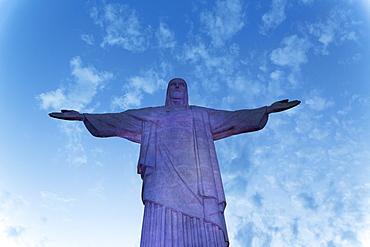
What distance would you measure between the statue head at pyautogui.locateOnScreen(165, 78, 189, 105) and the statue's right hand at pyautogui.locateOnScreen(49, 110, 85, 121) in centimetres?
257

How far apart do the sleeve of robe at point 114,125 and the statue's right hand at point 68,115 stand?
161mm

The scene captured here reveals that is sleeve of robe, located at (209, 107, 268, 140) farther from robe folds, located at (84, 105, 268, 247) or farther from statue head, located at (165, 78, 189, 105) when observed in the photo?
statue head, located at (165, 78, 189, 105)

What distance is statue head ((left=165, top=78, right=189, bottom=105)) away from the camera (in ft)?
40.3

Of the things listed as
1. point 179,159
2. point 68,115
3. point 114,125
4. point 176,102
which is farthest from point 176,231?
point 68,115

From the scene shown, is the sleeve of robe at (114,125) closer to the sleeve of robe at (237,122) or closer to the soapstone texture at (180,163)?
the soapstone texture at (180,163)

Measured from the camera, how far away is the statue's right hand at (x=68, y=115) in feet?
37.2

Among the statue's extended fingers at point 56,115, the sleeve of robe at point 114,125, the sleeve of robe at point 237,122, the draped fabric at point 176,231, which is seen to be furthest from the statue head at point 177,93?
the draped fabric at point 176,231

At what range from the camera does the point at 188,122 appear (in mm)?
11188

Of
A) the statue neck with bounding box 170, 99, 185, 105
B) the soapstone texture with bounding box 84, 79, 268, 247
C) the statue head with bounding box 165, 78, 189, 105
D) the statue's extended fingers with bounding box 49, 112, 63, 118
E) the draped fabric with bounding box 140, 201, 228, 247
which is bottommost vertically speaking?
the draped fabric with bounding box 140, 201, 228, 247

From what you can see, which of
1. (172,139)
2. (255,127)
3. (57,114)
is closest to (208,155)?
→ (172,139)

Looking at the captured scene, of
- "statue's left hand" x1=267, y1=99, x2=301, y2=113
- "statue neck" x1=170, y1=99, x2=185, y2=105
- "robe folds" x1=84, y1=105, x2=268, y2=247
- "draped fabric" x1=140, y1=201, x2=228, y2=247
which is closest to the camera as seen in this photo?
"draped fabric" x1=140, y1=201, x2=228, y2=247

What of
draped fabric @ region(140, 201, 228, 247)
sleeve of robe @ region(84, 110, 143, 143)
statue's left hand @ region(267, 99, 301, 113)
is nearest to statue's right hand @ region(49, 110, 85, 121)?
sleeve of robe @ region(84, 110, 143, 143)

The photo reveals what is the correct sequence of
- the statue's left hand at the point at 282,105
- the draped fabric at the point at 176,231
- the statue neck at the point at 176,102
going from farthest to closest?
the statue neck at the point at 176,102 < the statue's left hand at the point at 282,105 < the draped fabric at the point at 176,231

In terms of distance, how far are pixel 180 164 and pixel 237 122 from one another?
2432mm
